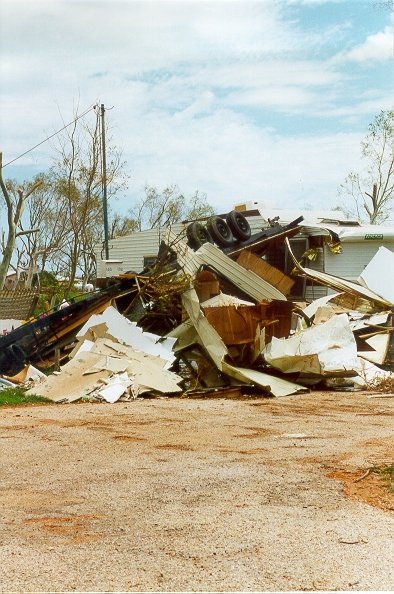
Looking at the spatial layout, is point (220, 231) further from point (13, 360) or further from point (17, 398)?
point (17, 398)

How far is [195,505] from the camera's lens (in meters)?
6.21

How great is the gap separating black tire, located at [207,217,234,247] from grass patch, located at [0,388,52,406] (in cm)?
742

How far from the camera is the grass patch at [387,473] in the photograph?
22.8 feet

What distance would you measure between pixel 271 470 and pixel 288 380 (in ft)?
24.6

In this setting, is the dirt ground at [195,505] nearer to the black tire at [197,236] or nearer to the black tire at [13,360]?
the black tire at [13,360]

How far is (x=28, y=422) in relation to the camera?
36.2ft

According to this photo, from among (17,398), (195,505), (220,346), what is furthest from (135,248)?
(195,505)

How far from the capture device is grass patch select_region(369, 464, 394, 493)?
274 inches

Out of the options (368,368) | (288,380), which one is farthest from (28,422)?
(368,368)

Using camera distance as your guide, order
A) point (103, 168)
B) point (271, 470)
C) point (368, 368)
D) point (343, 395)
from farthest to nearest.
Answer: point (103, 168) → point (368, 368) → point (343, 395) → point (271, 470)

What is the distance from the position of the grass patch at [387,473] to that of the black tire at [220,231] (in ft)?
41.4

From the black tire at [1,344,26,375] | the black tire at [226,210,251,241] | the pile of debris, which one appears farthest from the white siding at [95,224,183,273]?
the black tire at [1,344,26,375]

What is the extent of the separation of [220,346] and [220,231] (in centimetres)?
603

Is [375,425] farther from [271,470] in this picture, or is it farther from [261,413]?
[271,470]
